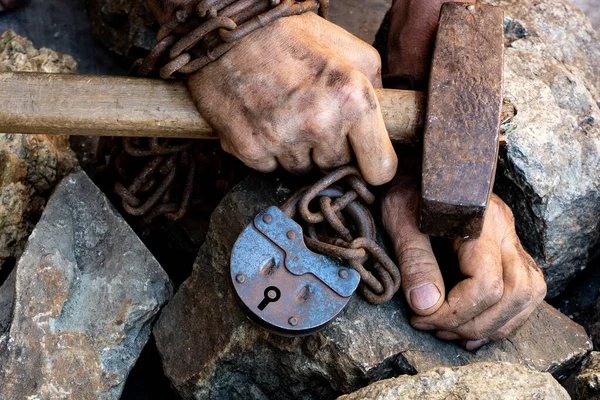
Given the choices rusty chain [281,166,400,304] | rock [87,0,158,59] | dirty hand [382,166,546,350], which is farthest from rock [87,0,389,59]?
dirty hand [382,166,546,350]

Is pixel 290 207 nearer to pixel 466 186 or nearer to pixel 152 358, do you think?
pixel 466 186

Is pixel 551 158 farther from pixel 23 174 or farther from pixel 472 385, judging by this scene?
pixel 23 174

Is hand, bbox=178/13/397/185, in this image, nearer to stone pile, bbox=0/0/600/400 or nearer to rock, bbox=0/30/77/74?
stone pile, bbox=0/0/600/400

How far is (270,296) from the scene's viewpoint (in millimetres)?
2146

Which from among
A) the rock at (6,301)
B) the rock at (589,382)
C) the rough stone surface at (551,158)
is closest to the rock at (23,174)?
the rock at (6,301)

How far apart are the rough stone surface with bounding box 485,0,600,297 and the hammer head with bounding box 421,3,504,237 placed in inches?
23.9

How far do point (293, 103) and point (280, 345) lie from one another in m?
0.78

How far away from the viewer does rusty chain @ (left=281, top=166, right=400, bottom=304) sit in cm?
224

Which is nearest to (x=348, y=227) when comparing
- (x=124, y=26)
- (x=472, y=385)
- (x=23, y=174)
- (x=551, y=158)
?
(x=472, y=385)

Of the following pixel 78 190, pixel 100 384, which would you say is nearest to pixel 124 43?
pixel 78 190

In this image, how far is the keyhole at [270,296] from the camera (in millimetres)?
2144

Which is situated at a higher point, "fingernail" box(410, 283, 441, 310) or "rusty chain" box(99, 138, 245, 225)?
"fingernail" box(410, 283, 441, 310)

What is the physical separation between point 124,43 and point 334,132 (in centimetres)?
199

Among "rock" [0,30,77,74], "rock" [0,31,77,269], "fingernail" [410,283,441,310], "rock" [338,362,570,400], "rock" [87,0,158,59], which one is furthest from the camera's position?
"rock" [87,0,158,59]
